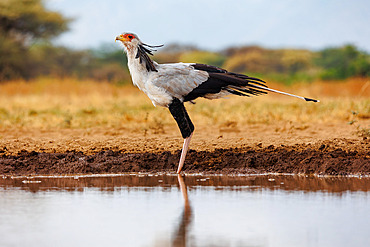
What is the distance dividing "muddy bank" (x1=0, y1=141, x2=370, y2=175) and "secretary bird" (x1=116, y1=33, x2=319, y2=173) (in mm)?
496

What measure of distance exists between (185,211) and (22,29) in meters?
33.4

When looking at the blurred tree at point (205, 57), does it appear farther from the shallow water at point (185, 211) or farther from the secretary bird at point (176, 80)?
the shallow water at point (185, 211)

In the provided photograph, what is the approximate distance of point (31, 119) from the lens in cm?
1280

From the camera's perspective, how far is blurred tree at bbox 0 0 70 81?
34.6m

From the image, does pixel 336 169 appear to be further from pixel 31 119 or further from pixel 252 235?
pixel 31 119

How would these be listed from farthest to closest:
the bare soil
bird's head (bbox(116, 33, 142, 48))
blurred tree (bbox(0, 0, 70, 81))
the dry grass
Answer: blurred tree (bbox(0, 0, 70, 81)), the dry grass, the bare soil, bird's head (bbox(116, 33, 142, 48))

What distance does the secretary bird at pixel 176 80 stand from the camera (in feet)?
24.7

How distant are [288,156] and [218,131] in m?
2.97

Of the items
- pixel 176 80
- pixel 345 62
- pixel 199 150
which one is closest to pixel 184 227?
pixel 176 80

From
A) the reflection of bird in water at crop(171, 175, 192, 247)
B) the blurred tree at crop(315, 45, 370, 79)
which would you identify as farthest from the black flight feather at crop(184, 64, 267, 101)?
the blurred tree at crop(315, 45, 370, 79)

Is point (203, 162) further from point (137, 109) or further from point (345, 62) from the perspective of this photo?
point (345, 62)

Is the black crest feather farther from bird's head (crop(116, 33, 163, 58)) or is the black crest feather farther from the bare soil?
the bare soil

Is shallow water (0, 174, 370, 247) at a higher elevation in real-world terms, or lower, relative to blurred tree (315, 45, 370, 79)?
lower

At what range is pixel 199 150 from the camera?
362 inches
